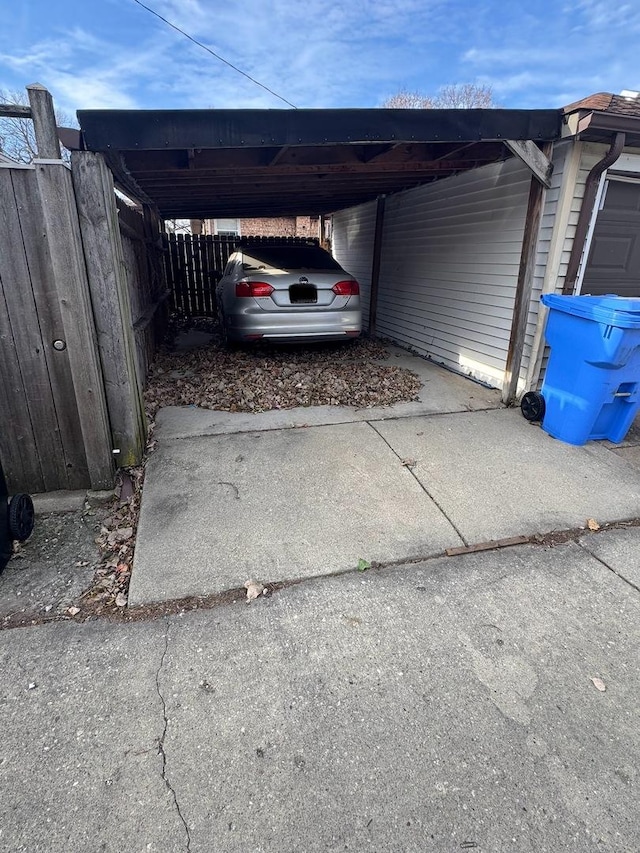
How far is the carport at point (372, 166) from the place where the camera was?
10.9 ft

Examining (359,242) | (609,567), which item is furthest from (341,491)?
(359,242)

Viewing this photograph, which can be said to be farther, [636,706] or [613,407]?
[613,407]

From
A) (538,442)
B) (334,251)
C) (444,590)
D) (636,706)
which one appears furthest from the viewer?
(334,251)

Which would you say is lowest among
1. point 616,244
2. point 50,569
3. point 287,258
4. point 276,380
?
point 50,569

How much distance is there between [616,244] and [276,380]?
12.9 ft

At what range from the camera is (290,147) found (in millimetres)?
4211

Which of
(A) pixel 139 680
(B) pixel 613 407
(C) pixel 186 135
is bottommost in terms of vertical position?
(A) pixel 139 680

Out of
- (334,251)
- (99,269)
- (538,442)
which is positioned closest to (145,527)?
(99,269)

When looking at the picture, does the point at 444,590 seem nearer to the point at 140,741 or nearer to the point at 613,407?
the point at 140,741

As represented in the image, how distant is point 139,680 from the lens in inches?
78.2

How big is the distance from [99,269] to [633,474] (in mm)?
4259

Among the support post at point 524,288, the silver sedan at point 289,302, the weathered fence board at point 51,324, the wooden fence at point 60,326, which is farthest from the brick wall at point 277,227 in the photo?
the weathered fence board at point 51,324

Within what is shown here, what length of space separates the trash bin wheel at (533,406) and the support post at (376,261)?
16.0 ft

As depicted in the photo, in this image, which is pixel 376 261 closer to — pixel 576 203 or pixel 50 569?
pixel 576 203
